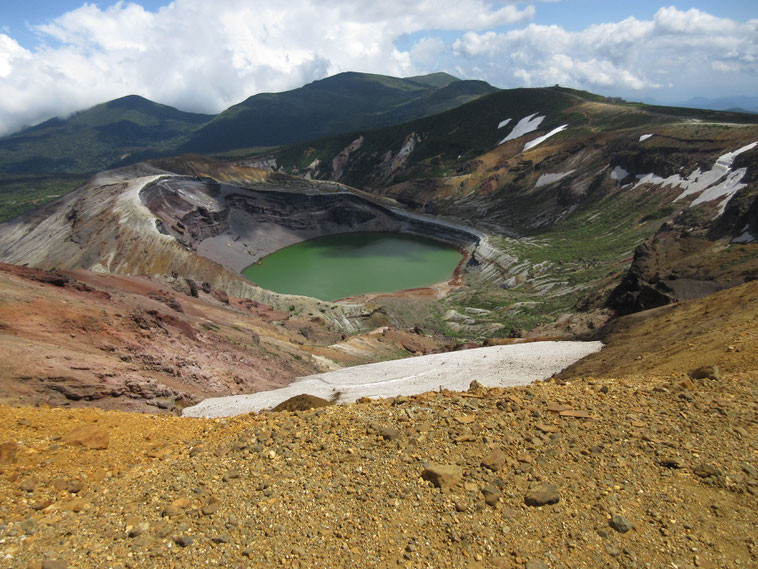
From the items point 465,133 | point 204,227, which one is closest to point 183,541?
point 204,227

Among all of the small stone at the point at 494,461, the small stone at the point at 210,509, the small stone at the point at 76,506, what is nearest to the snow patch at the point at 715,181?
the small stone at the point at 494,461

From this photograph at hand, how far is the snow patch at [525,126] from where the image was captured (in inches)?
3915

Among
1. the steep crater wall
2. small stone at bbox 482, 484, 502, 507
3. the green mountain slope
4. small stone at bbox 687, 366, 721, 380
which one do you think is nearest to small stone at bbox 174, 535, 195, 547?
small stone at bbox 482, 484, 502, 507

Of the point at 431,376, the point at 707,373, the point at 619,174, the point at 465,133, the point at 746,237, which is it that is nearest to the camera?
the point at 707,373

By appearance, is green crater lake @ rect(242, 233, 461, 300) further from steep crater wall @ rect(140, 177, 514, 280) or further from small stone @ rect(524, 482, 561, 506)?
small stone @ rect(524, 482, 561, 506)

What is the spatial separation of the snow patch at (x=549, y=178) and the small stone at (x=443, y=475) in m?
77.2

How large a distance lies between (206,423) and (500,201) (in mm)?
79504

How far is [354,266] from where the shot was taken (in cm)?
7088

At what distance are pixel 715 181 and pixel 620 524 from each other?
59.3 meters

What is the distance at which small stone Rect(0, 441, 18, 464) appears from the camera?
7.73 m

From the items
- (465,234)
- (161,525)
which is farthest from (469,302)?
(161,525)

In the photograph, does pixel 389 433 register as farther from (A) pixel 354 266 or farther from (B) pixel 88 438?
(A) pixel 354 266

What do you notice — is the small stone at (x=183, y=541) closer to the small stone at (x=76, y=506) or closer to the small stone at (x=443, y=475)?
the small stone at (x=76, y=506)

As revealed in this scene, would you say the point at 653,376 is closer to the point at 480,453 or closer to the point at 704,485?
the point at 704,485
